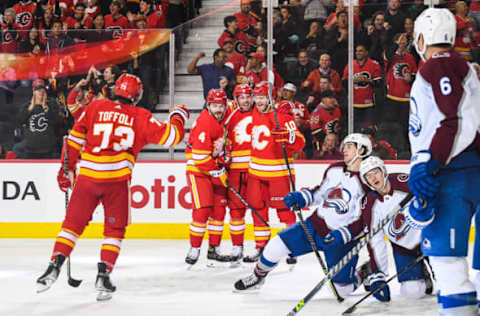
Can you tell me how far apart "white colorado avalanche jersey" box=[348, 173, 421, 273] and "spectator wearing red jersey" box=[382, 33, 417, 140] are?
8.58 feet

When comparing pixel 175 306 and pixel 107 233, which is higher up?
pixel 107 233

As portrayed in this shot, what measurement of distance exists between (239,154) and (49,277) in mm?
2185

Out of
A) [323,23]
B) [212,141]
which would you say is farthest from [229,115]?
[323,23]

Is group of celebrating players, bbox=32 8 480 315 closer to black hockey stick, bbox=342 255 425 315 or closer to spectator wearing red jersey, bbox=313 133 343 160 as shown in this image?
black hockey stick, bbox=342 255 425 315

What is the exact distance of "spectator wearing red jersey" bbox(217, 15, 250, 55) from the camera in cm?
704

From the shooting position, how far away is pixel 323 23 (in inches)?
272

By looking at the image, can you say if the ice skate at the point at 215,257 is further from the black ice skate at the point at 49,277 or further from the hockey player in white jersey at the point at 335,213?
the black ice skate at the point at 49,277

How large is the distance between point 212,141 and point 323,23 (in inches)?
83.6

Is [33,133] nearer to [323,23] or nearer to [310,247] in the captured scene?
[323,23]

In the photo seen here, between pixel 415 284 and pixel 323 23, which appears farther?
pixel 323 23

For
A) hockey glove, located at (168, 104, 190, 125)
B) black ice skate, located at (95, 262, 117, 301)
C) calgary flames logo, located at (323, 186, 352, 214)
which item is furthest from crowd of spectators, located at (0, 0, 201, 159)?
calgary flames logo, located at (323, 186, 352, 214)

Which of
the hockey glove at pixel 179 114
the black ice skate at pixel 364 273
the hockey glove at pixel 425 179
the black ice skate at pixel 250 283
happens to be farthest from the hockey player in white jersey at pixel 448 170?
the hockey glove at pixel 179 114

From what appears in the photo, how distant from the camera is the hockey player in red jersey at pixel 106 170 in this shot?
4.06 metres

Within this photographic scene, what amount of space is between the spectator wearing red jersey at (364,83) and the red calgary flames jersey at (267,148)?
1.39 metres
